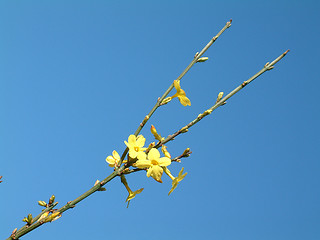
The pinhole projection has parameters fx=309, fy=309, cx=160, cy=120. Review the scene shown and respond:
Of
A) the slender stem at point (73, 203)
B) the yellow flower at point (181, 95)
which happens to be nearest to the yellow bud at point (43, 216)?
the slender stem at point (73, 203)

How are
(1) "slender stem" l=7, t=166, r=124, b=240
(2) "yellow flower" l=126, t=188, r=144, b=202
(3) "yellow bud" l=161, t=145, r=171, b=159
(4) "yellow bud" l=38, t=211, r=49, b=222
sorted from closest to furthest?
(1) "slender stem" l=7, t=166, r=124, b=240
(4) "yellow bud" l=38, t=211, r=49, b=222
(3) "yellow bud" l=161, t=145, r=171, b=159
(2) "yellow flower" l=126, t=188, r=144, b=202

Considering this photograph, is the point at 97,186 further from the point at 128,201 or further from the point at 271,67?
the point at 271,67

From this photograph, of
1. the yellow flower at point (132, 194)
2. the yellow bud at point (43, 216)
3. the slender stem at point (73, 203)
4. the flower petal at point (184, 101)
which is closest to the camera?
the slender stem at point (73, 203)


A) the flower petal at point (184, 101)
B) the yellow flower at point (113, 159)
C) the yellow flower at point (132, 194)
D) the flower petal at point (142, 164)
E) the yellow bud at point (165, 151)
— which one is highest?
the flower petal at point (184, 101)

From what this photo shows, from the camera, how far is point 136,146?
2.30 metres

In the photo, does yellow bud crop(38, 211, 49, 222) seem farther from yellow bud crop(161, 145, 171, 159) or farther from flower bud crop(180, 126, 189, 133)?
flower bud crop(180, 126, 189, 133)

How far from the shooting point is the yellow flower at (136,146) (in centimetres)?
222

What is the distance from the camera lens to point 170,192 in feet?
8.38

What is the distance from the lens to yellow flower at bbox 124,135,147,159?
222cm

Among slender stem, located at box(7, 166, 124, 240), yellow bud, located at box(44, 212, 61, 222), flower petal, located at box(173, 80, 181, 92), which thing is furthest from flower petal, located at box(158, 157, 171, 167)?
yellow bud, located at box(44, 212, 61, 222)

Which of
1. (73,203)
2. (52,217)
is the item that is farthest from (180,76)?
(52,217)

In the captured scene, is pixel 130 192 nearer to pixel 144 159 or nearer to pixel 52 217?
pixel 144 159

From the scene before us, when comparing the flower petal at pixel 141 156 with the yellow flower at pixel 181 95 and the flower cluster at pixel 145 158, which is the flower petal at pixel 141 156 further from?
the yellow flower at pixel 181 95

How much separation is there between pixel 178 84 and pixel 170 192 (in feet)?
2.94
